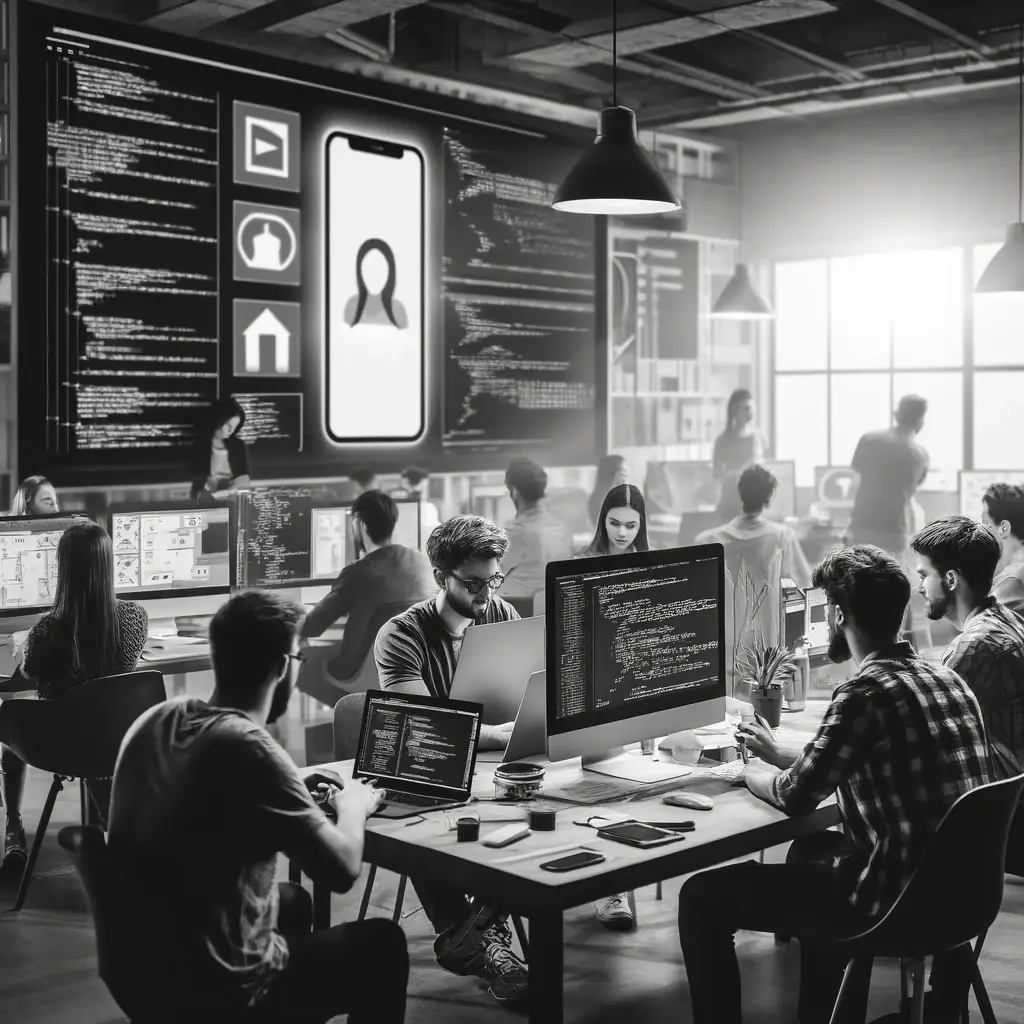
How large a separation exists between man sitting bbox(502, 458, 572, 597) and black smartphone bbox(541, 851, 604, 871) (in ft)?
10.9

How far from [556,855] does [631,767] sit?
2.29 ft

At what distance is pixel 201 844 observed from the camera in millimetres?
2041

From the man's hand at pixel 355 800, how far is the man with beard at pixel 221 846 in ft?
0.30

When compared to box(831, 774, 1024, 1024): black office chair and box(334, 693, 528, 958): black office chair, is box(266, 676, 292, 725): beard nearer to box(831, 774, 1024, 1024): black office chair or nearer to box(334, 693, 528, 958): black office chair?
box(334, 693, 528, 958): black office chair

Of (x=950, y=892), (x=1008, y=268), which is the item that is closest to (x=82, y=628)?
(x=950, y=892)

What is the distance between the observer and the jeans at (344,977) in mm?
2234

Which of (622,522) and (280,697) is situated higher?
(622,522)

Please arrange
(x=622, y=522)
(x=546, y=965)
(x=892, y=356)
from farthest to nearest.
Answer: (x=892, y=356) < (x=622, y=522) < (x=546, y=965)

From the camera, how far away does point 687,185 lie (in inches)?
364

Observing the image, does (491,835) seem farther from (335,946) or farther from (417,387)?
(417,387)

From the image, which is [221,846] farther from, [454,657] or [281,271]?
[281,271]

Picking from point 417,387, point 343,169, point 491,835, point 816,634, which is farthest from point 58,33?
point 491,835

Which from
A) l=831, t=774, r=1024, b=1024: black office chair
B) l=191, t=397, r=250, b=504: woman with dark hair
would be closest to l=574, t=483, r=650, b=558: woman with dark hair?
l=191, t=397, r=250, b=504: woman with dark hair

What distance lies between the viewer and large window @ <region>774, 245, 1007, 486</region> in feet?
28.6
